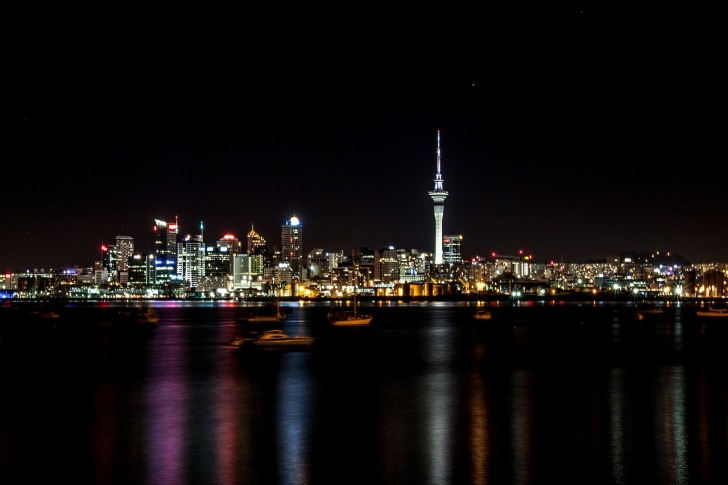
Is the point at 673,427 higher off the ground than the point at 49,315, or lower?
higher

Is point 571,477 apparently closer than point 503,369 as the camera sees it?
Yes

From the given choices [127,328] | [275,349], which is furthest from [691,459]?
[127,328]

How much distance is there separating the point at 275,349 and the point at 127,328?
27.8 m

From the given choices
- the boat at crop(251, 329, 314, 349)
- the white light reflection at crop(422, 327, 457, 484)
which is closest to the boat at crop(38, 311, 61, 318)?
the boat at crop(251, 329, 314, 349)

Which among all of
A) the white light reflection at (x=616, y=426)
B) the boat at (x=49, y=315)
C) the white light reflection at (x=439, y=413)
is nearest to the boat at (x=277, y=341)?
the white light reflection at (x=439, y=413)

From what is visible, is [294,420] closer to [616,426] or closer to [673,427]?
[616,426]

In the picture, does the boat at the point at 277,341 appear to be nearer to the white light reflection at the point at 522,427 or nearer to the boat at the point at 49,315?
the white light reflection at the point at 522,427

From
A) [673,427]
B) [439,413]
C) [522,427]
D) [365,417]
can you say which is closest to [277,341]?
[439,413]

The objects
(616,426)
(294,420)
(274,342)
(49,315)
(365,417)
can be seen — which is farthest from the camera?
(49,315)

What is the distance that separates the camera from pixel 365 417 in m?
19.8

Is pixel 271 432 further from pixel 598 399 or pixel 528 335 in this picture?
pixel 528 335

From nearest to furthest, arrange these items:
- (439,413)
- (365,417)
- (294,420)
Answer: (294,420)
(365,417)
(439,413)

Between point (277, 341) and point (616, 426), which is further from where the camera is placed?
point (277, 341)

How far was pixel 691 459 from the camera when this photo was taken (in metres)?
14.8
